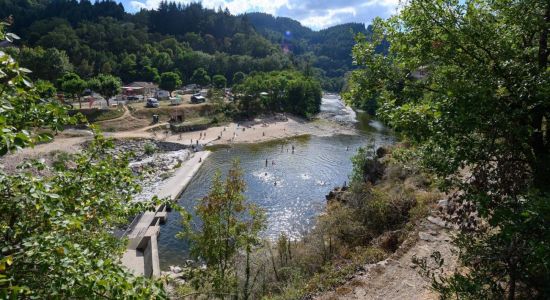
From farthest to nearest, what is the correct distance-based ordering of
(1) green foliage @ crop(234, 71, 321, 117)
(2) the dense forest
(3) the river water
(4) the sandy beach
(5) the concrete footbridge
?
(2) the dense forest, (1) green foliage @ crop(234, 71, 321, 117), (4) the sandy beach, (3) the river water, (5) the concrete footbridge

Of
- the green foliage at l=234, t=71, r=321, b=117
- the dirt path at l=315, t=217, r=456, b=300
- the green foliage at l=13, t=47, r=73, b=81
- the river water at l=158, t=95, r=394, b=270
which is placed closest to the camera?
the dirt path at l=315, t=217, r=456, b=300

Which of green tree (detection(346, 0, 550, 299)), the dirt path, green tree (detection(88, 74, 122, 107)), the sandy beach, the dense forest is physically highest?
the dense forest

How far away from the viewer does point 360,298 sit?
10742mm

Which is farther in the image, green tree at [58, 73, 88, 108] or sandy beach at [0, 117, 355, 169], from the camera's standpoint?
green tree at [58, 73, 88, 108]

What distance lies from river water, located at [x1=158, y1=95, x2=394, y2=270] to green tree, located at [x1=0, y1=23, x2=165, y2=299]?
17.5 m

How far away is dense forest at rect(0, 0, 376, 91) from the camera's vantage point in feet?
254

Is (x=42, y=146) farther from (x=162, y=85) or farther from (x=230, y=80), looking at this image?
(x=230, y=80)

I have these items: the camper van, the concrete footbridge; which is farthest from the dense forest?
the concrete footbridge

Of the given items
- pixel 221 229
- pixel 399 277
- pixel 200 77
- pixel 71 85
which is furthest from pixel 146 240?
pixel 200 77

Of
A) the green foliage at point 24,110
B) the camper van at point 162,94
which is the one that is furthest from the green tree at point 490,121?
the camper van at point 162,94

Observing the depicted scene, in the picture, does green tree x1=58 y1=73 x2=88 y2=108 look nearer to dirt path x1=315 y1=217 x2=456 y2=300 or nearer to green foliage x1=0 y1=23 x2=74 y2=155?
dirt path x1=315 y1=217 x2=456 y2=300

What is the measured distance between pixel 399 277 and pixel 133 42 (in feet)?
329

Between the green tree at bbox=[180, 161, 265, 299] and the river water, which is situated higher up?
the green tree at bbox=[180, 161, 265, 299]

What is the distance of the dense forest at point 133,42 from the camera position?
77500 millimetres
